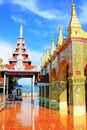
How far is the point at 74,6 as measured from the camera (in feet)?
51.2

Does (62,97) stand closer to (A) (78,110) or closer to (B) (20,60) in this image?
(A) (78,110)

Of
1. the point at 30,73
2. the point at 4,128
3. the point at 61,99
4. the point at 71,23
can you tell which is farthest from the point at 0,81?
the point at 4,128

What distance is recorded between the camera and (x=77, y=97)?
47.6 ft

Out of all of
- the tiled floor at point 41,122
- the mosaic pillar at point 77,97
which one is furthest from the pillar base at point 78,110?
the tiled floor at point 41,122

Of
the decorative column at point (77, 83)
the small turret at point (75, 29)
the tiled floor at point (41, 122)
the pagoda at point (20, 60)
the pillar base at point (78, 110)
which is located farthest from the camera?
the pagoda at point (20, 60)

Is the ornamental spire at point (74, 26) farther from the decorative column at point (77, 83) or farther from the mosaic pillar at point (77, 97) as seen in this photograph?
the mosaic pillar at point (77, 97)

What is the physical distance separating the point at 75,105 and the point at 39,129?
5.56m

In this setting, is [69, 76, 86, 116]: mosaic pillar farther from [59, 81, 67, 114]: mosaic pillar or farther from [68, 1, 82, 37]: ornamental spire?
[59, 81, 67, 114]: mosaic pillar

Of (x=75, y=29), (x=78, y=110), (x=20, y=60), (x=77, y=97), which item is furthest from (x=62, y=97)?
(x=75, y=29)

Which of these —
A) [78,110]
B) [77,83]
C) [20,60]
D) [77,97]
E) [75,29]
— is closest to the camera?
[78,110]

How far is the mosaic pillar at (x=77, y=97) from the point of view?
14367 millimetres

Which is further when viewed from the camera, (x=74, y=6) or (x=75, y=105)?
(x=74, y=6)

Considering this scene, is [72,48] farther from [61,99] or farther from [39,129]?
[39,129]

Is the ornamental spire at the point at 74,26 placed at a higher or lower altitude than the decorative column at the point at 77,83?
higher
